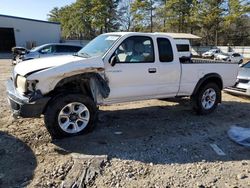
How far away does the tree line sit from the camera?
46438 mm

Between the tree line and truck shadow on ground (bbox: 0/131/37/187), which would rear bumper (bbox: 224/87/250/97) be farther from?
the tree line

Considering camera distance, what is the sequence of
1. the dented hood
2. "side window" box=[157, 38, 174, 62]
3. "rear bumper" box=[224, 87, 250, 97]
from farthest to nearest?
"rear bumper" box=[224, 87, 250, 97]
"side window" box=[157, 38, 174, 62]
the dented hood

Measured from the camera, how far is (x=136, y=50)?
5.59 m

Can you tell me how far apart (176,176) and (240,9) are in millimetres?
A: 46487

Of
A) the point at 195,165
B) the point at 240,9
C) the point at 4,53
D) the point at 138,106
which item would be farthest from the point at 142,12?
the point at 195,165

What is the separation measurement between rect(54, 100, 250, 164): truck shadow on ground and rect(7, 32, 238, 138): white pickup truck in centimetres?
46

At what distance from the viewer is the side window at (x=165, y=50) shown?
5840mm

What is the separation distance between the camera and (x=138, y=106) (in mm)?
7332

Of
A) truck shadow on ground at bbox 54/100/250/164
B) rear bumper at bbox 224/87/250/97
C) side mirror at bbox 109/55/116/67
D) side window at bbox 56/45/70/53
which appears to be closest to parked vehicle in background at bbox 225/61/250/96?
rear bumper at bbox 224/87/250/97

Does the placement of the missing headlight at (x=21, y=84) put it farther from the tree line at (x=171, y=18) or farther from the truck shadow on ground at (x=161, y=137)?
the tree line at (x=171, y=18)

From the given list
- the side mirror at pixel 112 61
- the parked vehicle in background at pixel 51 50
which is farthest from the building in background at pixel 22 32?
the side mirror at pixel 112 61

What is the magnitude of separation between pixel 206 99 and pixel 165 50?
6.01 ft

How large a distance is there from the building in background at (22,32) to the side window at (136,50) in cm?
3068

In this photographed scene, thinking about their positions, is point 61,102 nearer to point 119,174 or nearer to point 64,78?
point 64,78
